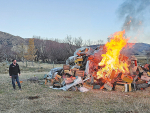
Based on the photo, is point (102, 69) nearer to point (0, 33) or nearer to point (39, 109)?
point (39, 109)

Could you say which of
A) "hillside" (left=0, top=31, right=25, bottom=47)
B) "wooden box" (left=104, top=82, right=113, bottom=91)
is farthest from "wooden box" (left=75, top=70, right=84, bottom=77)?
"hillside" (left=0, top=31, right=25, bottom=47)

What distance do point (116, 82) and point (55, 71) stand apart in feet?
16.3

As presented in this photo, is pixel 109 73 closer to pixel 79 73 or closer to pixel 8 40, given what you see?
pixel 79 73

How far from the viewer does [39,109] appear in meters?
4.75

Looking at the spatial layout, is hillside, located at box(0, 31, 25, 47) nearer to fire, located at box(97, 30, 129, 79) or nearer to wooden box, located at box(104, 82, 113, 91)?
fire, located at box(97, 30, 129, 79)

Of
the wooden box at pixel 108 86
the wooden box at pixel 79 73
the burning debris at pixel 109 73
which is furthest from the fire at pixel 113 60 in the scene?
the wooden box at pixel 79 73

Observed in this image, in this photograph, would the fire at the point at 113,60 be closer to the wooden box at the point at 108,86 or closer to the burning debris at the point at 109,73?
the burning debris at the point at 109,73

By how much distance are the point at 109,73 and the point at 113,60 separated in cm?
88

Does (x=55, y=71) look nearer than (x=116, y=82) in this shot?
No

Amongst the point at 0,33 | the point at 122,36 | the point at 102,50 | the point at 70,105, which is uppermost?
the point at 0,33

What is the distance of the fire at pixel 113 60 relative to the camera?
8.42m

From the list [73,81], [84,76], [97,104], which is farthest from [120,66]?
[97,104]

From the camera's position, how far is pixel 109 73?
Result: 836cm

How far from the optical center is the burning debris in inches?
313
